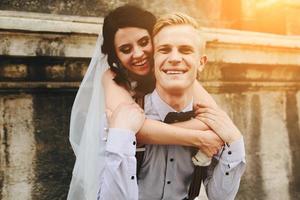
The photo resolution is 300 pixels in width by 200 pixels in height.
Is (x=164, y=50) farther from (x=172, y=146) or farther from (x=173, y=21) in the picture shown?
(x=172, y=146)

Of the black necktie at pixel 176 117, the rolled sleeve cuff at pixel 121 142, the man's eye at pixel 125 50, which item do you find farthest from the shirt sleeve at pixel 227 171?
the man's eye at pixel 125 50

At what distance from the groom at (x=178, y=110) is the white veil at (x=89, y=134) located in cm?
28

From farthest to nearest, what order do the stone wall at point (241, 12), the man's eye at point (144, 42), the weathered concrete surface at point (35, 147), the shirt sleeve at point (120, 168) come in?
the stone wall at point (241, 12)
the weathered concrete surface at point (35, 147)
the man's eye at point (144, 42)
the shirt sleeve at point (120, 168)

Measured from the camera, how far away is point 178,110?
7.08 feet

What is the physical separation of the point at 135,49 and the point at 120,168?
67cm

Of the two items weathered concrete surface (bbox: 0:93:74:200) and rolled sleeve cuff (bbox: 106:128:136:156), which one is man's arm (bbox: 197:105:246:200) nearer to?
rolled sleeve cuff (bbox: 106:128:136:156)

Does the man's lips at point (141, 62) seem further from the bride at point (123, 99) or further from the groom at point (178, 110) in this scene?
the groom at point (178, 110)

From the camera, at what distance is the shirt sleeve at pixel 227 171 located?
82.7 inches

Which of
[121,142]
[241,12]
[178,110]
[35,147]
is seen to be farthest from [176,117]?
[241,12]

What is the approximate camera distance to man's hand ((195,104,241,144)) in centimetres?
211

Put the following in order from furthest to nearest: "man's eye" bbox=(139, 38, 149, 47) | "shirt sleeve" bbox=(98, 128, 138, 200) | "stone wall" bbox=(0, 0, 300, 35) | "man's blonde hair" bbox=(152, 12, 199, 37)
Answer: "stone wall" bbox=(0, 0, 300, 35), "man's eye" bbox=(139, 38, 149, 47), "man's blonde hair" bbox=(152, 12, 199, 37), "shirt sleeve" bbox=(98, 128, 138, 200)

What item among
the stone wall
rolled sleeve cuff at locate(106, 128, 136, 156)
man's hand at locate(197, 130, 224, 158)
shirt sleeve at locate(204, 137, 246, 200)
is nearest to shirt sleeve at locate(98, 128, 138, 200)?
rolled sleeve cuff at locate(106, 128, 136, 156)

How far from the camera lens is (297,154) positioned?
3.93m

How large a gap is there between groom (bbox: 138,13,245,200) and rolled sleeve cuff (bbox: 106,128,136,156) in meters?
0.22
